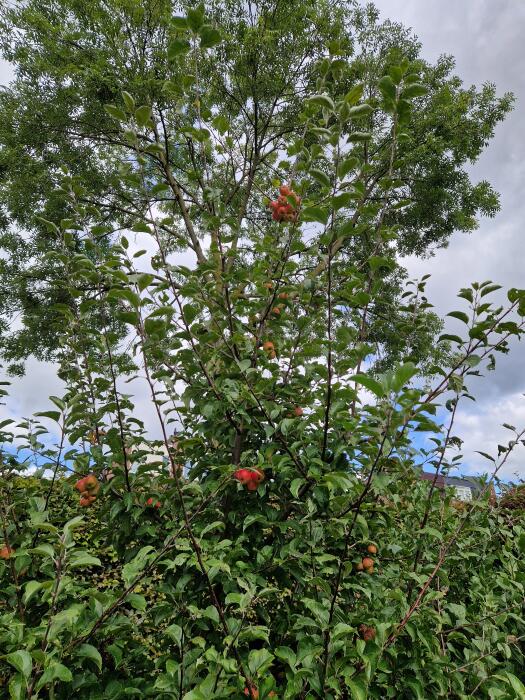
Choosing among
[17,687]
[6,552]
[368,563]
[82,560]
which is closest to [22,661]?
[17,687]

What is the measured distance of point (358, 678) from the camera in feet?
4.69

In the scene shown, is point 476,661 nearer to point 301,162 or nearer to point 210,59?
point 301,162

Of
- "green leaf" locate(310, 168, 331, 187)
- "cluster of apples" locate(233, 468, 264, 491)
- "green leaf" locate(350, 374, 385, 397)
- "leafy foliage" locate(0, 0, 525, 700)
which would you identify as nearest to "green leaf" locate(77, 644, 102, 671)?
"leafy foliage" locate(0, 0, 525, 700)

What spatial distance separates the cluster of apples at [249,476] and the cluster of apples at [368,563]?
1.96ft

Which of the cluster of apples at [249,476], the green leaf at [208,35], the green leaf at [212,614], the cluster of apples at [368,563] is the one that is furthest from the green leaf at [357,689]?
the green leaf at [208,35]

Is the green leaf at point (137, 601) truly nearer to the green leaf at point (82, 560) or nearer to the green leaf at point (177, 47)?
the green leaf at point (82, 560)

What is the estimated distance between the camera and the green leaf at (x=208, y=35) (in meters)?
1.76

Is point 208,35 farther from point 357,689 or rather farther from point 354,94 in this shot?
point 357,689

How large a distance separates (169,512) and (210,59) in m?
5.96

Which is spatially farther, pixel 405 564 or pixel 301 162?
pixel 301 162

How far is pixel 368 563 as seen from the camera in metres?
1.95

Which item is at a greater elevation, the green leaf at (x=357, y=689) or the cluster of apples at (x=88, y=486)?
the cluster of apples at (x=88, y=486)

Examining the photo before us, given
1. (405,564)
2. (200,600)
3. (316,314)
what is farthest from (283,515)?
(316,314)

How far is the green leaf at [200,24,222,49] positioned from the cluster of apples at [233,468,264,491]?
170 centimetres
